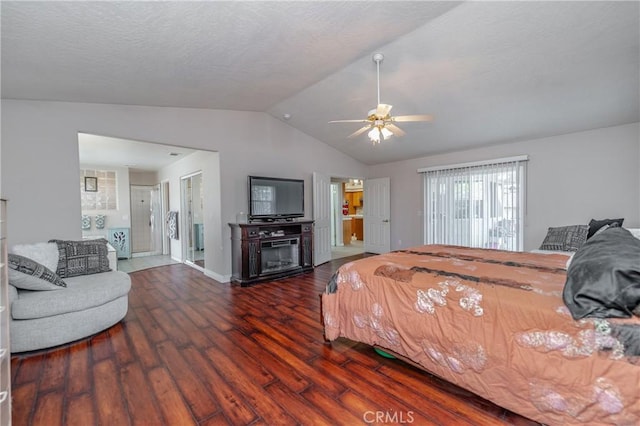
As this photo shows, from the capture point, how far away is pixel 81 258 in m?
3.25

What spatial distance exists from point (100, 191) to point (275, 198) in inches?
182

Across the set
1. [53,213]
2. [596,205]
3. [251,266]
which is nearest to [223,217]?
[251,266]

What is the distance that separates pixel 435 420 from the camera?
64.9 inches

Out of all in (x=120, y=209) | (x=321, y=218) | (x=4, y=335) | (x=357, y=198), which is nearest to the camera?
(x=4, y=335)

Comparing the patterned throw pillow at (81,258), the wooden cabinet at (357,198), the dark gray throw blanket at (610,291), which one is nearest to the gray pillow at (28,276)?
the patterned throw pillow at (81,258)

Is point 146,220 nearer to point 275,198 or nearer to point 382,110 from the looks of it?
point 275,198

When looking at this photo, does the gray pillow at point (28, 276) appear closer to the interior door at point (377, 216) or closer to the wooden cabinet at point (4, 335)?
the wooden cabinet at point (4, 335)

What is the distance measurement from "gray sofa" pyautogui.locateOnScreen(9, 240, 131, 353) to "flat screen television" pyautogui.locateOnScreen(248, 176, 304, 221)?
7.61 ft

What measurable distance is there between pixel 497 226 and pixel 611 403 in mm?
4473

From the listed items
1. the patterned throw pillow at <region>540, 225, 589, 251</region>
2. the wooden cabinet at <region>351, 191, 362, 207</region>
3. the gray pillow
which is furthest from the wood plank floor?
the wooden cabinet at <region>351, 191, 362, 207</region>

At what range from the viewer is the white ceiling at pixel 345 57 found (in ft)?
7.09

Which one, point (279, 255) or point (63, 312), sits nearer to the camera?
point (63, 312)

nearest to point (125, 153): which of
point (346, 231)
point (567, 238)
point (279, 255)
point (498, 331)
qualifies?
point (279, 255)

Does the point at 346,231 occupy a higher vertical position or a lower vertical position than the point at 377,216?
lower
